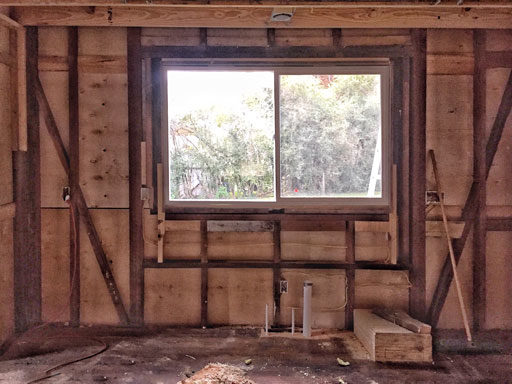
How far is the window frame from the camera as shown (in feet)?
13.2

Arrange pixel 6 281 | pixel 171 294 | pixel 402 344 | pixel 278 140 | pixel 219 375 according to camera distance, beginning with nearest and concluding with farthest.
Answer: pixel 219 375 < pixel 402 344 < pixel 6 281 < pixel 278 140 < pixel 171 294

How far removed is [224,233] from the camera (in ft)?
13.6

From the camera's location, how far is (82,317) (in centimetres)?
417

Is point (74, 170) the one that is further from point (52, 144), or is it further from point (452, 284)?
point (452, 284)

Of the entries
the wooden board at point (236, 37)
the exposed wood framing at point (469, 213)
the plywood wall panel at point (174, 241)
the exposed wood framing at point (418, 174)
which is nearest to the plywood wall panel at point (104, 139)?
the plywood wall panel at point (174, 241)

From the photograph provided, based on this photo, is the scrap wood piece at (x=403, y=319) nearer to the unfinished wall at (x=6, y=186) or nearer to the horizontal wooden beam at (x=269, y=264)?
the horizontal wooden beam at (x=269, y=264)

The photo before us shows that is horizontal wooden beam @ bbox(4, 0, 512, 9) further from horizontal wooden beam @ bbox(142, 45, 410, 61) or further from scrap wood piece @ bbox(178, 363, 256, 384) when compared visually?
scrap wood piece @ bbox(178, 363, 256, 384)

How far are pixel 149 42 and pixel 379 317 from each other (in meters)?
3.29

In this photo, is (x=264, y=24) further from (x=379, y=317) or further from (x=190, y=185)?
(x=379, y=317)

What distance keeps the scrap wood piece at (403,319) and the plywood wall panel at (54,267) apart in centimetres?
297

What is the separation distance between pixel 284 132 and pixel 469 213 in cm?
188

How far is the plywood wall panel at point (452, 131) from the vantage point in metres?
3.99

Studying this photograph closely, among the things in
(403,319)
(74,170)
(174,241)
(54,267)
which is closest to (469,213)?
(403,319)

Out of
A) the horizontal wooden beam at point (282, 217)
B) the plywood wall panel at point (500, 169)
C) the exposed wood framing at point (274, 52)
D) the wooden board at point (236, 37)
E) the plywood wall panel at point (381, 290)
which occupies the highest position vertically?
the wooden board at point (236, 37)
